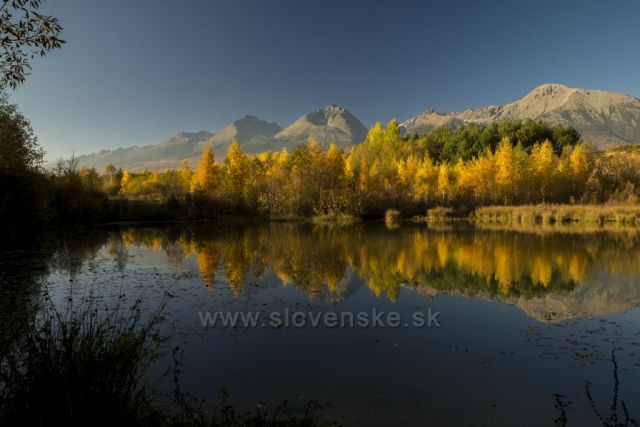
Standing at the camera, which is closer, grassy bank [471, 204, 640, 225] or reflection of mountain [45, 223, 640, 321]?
reflection of mountain [45, 223, 640, 321]

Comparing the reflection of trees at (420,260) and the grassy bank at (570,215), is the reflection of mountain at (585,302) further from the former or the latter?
the grassy bank at (570,215)

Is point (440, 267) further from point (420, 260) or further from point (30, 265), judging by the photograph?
point (30, 265)

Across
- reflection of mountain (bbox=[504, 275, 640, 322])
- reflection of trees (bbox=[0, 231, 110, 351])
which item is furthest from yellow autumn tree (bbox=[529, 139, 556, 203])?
reflection of trees (bbox=[0, 231, 110, 351])

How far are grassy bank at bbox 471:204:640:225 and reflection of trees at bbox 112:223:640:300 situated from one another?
1582 cm

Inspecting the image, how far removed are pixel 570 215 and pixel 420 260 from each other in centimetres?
3643

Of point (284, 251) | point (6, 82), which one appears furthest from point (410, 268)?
point (6, 82)

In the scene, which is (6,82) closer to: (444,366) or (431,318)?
(444,366)

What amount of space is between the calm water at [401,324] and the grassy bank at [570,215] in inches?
951

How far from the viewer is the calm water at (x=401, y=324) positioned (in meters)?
6.83

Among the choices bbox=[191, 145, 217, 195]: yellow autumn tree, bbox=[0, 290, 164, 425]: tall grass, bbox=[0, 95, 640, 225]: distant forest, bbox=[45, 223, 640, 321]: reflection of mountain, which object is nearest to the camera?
bbox=[0, 290, 164, 425]: tall grass

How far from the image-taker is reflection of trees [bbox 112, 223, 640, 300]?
15680 millimetres

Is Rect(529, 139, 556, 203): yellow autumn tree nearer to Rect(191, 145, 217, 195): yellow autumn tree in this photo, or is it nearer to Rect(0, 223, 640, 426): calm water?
Rect(0, 223, 640, 426): calm water

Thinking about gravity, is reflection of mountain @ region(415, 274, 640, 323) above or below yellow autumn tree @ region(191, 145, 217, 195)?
below

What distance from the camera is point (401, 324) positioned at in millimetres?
11031
